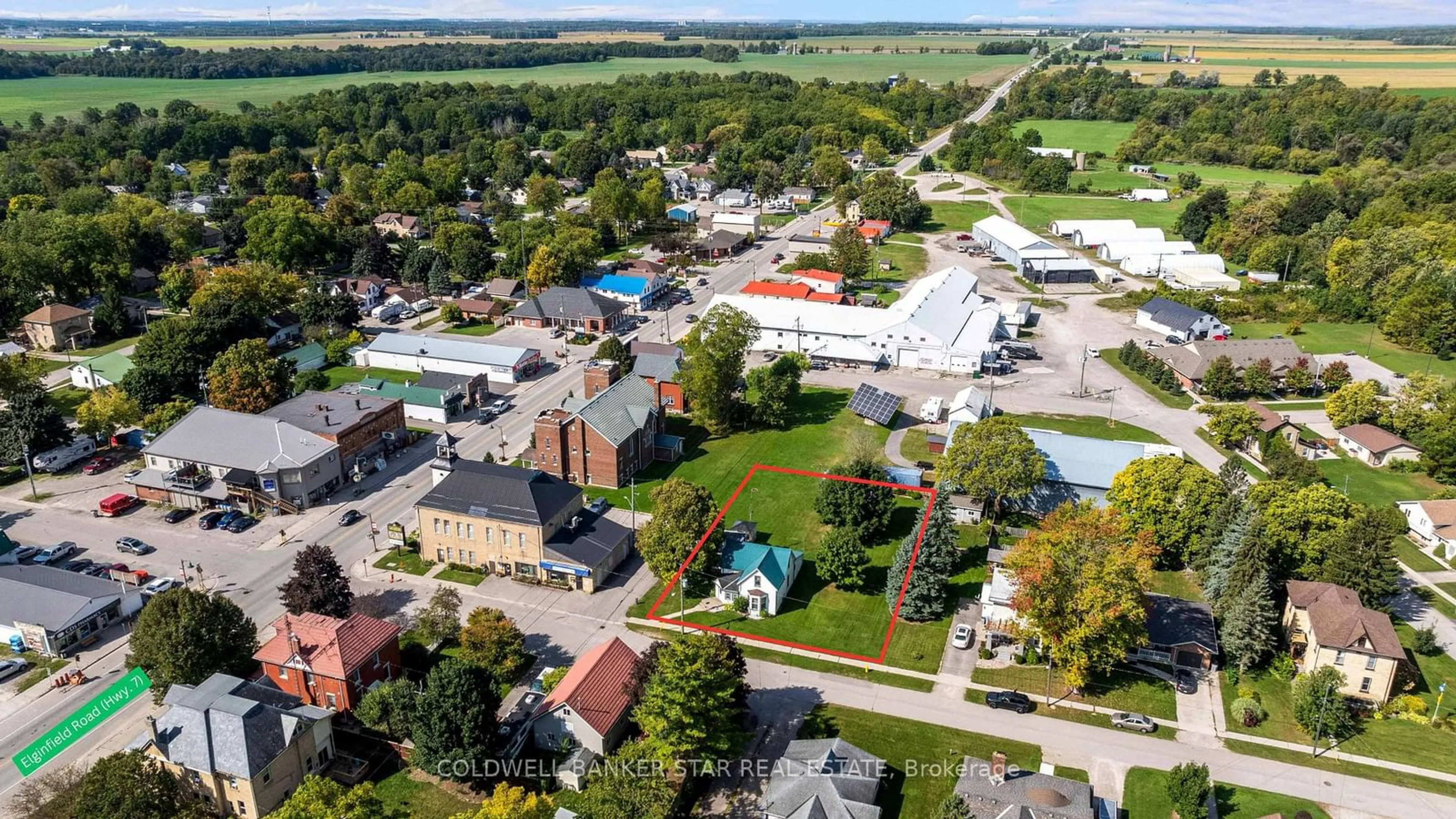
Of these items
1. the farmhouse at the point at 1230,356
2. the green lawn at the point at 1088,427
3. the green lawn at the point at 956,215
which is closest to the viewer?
the green lawn at the point at 1088,427

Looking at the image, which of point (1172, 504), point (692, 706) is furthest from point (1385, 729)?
point (692, 706)

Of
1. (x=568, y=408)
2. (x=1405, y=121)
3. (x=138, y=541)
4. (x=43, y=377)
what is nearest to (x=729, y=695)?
(x=568, y=408)

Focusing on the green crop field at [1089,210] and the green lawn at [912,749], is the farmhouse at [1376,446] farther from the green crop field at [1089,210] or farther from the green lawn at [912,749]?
the green crop field at [1089,210]

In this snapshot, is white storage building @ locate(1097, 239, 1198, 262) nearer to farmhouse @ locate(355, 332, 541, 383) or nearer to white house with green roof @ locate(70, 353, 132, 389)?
farmhouse @ locate(355, 332, 541, 383)

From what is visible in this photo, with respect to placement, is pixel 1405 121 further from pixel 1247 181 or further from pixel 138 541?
pixel 138 541

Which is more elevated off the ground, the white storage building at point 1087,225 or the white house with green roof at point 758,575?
the white storage building at point 1087,225

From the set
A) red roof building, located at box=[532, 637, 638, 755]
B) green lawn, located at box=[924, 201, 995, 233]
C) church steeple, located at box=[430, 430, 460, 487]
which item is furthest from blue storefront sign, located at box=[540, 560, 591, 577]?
green lawn, located at box=[924, 201, 995, 233]

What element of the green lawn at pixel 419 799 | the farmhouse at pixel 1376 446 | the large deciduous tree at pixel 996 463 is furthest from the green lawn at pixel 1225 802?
the farmhouse at pixel 1376 446
